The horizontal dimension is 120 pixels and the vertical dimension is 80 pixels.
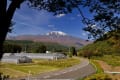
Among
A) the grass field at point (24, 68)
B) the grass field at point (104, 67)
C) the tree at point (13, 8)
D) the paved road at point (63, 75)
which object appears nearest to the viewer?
the tree at point (13, 8)

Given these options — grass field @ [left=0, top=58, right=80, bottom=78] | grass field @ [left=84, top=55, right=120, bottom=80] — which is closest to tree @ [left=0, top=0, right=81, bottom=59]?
grass field @ [left=84, top=55, right=120, bottom=80]

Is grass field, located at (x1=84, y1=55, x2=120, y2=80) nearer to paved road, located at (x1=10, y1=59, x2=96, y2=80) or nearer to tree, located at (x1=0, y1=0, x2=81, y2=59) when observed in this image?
paved road, located at (x1=10, y1=59, x2=96, y2=80)

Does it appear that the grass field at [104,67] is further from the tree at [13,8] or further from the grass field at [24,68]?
the tree at [13,8]

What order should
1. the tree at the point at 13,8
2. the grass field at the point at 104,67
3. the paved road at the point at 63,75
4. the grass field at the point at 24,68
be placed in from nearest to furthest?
the tree at the point at 13,8 < the grass field at the point at 104,67 < the paved road at the point at 63,75 < the grass field at the point at 24,68

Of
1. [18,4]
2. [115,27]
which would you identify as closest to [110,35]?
[115,27]

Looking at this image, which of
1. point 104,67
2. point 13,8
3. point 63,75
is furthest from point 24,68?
point 13,8

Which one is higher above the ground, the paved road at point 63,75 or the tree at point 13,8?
the tree at point 13,8

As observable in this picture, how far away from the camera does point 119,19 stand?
717 centimetres

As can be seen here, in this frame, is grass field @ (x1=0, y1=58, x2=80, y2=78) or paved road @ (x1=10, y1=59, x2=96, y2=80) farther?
grass field @ (x1=0, y1=58, x2=80, y2=78)

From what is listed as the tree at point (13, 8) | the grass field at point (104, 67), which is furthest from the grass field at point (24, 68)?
the tree at point (13, 8)

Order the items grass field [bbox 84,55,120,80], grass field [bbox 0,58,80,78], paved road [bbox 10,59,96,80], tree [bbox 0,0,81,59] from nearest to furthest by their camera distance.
→ tree [bbox 0,0,81,59] → grass field [bbox 84,55,120,80] → paved road [bbox 10,59,96,80] → grass field [bbox 0,58,80,78]

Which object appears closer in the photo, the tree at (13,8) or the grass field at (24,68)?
the tree at (13,8)

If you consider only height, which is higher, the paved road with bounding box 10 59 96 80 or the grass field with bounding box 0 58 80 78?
the grass field with bounding box 0 58 80 78

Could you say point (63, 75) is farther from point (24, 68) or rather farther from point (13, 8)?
point (13, 8)
